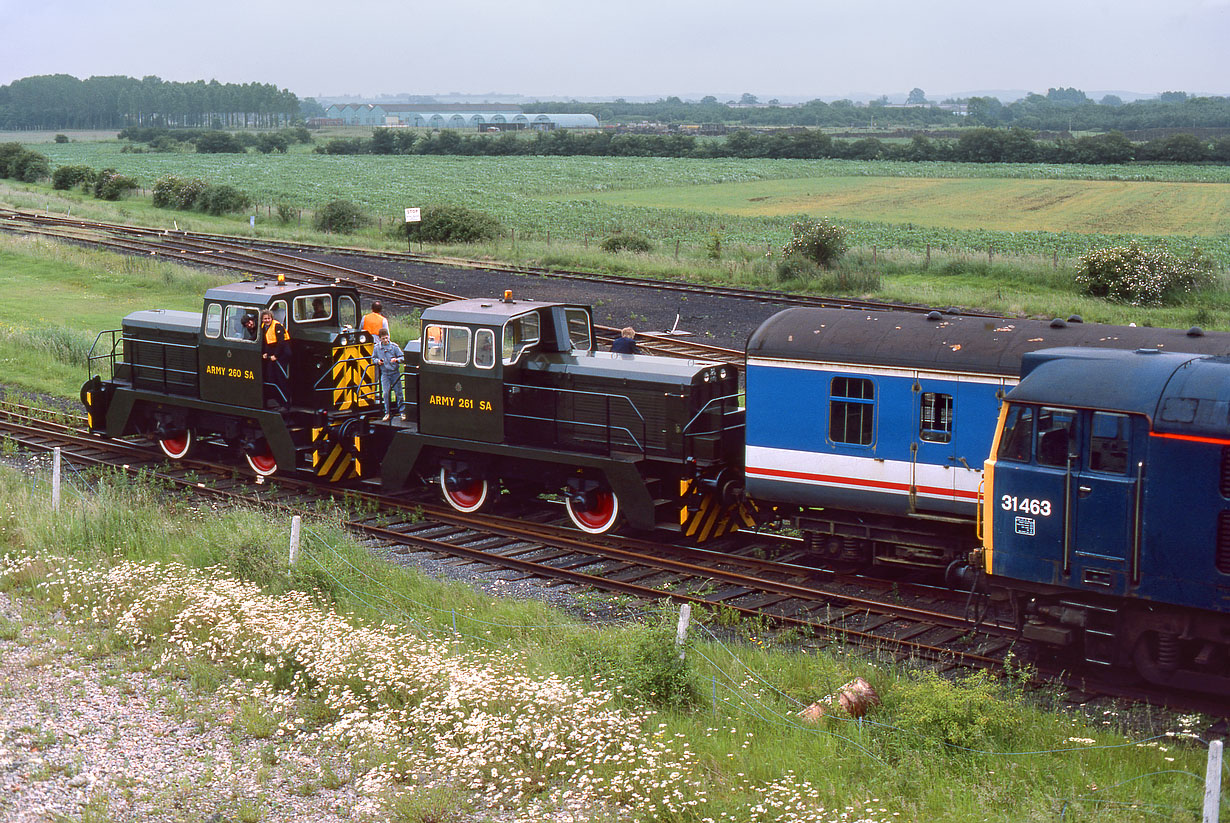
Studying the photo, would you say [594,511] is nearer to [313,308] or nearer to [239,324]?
[313,308]

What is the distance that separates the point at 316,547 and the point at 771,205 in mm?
77438

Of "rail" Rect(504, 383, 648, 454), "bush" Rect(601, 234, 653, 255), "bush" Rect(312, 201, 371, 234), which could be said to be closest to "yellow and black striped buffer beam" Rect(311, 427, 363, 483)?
"rail" Rect(504, 383, 648, 454)

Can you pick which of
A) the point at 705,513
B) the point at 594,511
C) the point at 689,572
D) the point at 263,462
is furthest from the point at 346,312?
the point at 689,572

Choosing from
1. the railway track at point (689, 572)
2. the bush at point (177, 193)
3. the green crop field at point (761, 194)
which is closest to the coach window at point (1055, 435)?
the railway track at point (689, 572)

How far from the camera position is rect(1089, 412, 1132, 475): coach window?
10734 mm

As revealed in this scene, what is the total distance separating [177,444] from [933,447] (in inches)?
559

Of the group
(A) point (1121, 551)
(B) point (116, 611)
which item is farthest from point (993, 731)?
Answer: (B) point (116, 611)

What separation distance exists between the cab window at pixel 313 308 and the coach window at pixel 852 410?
9.59 meters

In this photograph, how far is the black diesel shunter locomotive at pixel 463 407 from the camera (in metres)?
16.1

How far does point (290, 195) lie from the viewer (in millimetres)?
87188

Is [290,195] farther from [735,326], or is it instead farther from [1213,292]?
[1213,292]

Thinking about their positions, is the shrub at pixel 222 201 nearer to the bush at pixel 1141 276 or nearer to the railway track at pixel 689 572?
the bush at pixel 1141 276

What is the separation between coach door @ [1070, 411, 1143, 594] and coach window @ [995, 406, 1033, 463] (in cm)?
54

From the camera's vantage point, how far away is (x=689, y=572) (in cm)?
1489
